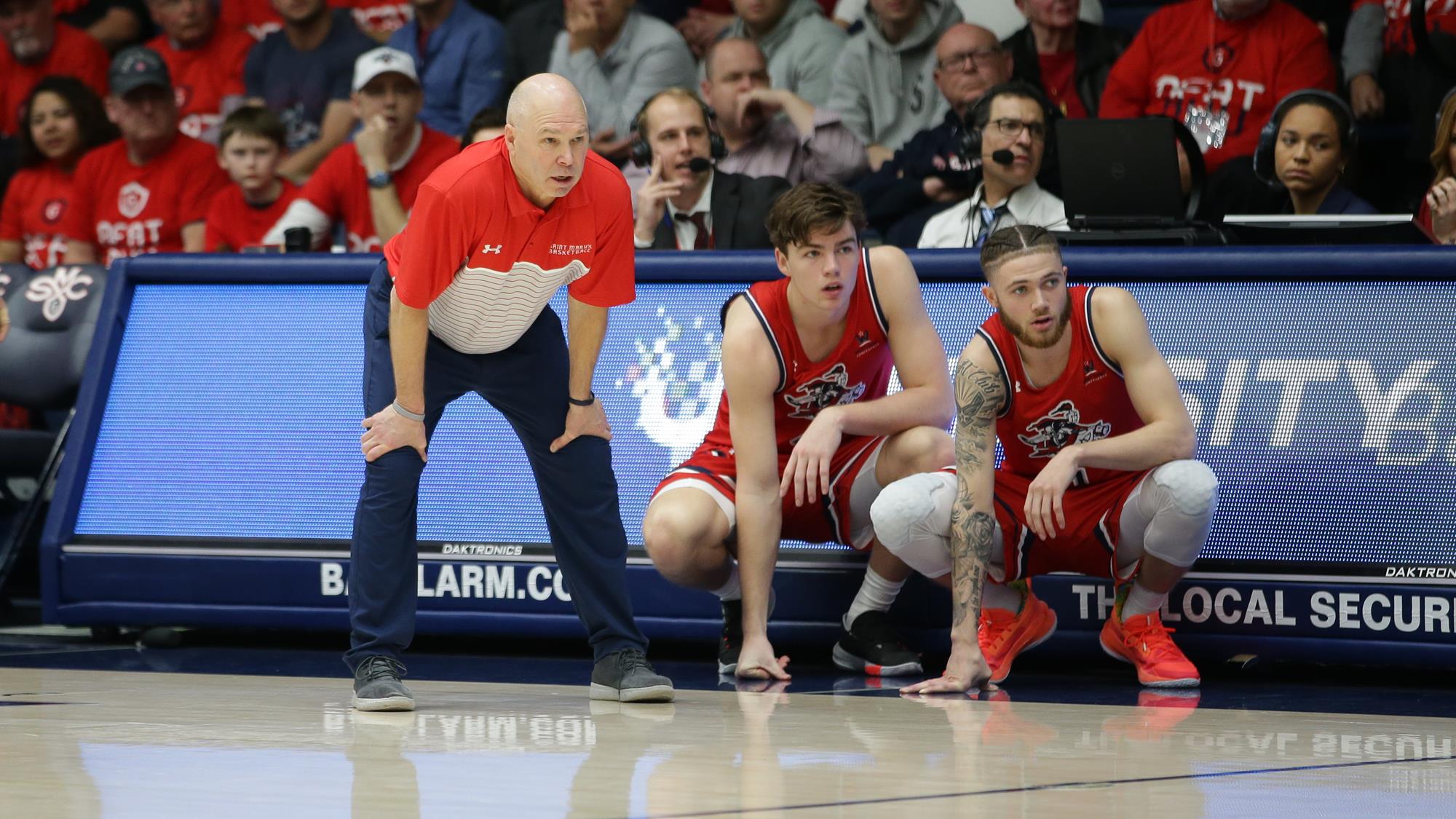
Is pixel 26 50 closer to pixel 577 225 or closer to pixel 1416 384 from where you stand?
pixel 577 225

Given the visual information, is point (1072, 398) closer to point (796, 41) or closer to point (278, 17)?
point (796, 41)

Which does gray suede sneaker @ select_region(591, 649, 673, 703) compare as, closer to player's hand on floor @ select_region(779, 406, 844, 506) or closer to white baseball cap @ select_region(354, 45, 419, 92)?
player's hand on floor @ select_region(779, 406, 844, 506)

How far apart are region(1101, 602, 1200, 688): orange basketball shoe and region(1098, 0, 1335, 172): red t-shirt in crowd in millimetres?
2519

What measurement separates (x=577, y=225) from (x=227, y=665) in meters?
2.09

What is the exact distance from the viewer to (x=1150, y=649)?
16.6 feet

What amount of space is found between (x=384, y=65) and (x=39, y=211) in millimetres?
2160

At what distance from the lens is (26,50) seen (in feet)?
33.0

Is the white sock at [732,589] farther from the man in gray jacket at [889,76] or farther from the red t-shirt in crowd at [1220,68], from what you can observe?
the man in gray jacket at [889,76]

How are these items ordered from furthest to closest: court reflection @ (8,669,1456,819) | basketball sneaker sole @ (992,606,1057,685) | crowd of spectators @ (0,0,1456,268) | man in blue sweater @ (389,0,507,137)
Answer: man in blue sweater @ (389,0,507,137), crowd of spectators @ (0,0,1456,268), basketball sneaker sole @ (992,606,1057,685), court reflection @ (8,669,1456,819)

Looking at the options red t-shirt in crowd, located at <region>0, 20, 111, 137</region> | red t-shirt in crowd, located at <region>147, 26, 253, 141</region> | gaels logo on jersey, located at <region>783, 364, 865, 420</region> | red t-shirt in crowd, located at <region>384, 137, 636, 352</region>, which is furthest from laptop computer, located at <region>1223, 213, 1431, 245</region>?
red t-shirt in crowd, located at <region>0, 20, 111, 137</region>

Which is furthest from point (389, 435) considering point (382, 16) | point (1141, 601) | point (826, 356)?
point (382, 16)

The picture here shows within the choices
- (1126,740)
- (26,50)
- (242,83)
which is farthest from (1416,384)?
(26,50)

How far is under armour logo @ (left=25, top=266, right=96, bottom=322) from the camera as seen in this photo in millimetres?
7047

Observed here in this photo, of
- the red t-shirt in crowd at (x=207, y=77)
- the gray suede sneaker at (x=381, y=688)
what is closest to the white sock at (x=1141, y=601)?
the gray suede sneaker at (x=381, y=688)
